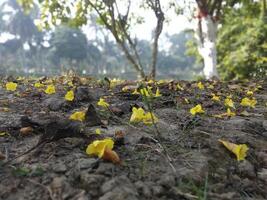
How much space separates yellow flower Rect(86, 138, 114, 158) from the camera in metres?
1.55

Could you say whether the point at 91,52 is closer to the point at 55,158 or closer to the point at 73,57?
the point at 73,57

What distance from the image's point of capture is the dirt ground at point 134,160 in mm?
1395

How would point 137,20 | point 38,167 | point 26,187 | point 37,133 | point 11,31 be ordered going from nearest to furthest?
point 26,187 < point 38,167 < point 37,133 < point 137,20 < point 11,31

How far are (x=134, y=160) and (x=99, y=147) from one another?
0.50 ft

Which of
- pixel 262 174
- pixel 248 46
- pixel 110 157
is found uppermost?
pixel 248 46

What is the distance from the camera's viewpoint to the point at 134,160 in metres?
1.63

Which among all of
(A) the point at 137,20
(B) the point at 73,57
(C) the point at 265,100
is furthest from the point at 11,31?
(C) the point at 265,100

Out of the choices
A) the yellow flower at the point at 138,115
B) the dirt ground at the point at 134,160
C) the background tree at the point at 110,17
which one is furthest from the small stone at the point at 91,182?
the background tree at the point at 110,17

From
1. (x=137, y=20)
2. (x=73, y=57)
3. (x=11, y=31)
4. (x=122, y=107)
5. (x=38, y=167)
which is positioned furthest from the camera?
(x=11, y=31)

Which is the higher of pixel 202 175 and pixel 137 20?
pixel 137 20

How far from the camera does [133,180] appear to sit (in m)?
1.45

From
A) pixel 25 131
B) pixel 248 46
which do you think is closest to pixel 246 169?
pixel 25 131

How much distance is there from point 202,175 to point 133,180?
0.29 m

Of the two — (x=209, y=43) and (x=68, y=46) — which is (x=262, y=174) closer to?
(x=209, y=43)
